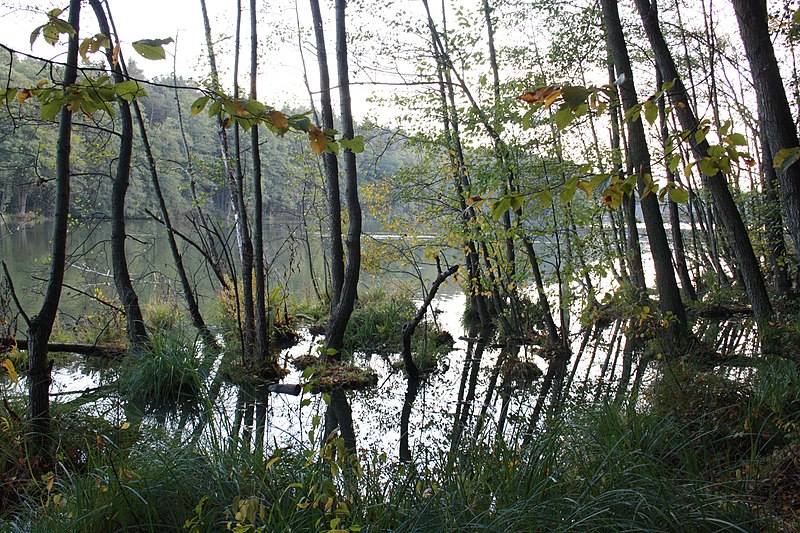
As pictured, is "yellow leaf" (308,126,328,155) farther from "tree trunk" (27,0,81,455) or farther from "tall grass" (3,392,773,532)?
"tree trunk" (27,0,81,455)

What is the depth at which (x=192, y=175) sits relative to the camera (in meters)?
8.60

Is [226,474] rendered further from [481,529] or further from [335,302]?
[335,302]

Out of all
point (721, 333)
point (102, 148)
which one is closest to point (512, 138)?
point (721, 333)

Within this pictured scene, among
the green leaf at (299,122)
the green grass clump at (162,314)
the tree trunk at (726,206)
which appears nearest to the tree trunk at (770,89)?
the tree trunk at (726,206)

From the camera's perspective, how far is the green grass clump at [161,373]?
6.01m

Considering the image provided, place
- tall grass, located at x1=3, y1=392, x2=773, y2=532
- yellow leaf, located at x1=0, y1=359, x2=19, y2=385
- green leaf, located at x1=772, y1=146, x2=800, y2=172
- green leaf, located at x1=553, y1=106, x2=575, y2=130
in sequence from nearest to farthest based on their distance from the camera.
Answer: green leaf, located at x1=553, y1=106, x2=575, y2=130 < green leaf, located at x1=772, y1=146, x2=800, y2=172 < tall grass, located at x1=3, y1=392, x2=773, y2=532 < yellow leaf, located at x1=0, y1=359, x2=19, y2=385

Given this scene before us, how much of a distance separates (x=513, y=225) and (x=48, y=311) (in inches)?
198

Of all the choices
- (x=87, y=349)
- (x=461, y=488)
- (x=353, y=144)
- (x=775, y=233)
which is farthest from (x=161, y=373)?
(x=775, y=233)

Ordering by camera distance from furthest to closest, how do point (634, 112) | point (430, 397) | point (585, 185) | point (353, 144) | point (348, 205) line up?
point (348, 205) → point (430, 397) → point (634, 112) → point (585, 185) → point (353, 144)

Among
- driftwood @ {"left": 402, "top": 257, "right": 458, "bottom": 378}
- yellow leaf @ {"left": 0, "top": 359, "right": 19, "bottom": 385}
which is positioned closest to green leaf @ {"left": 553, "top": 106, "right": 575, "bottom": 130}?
yellow leaf @ {"left": 0, "top": 359, "right": 19, "bottom": 385}

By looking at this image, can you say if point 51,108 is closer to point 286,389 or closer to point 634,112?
point 634,112

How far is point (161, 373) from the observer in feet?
20.0

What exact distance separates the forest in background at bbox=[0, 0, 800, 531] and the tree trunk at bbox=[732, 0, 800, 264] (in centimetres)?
2

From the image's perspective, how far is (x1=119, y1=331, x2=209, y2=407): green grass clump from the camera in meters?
6.01
